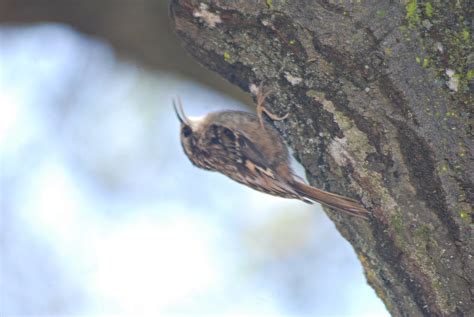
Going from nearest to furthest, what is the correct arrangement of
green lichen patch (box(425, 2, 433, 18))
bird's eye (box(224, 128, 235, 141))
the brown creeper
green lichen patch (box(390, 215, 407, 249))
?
green lichen patch (box(425, 2, 433, 18)) → green lichen patch (box(390, 215, 407, 249)) → the brown creeper → bird's eye (box(224, 128, 235, 141))

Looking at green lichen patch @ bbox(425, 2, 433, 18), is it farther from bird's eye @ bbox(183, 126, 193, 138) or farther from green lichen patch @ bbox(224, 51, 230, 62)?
bird's eye @ bbox(183, 126, 193, 138)

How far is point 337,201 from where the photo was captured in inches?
76.3

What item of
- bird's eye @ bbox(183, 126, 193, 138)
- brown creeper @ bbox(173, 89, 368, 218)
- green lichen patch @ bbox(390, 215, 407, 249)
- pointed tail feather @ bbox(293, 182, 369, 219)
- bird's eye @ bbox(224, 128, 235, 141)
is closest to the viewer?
green lichen patch @ bbox(390, 215, 407, 249)

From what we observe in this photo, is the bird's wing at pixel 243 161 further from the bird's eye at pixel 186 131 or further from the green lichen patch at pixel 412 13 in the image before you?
the green lichen patch at pixel 412 13

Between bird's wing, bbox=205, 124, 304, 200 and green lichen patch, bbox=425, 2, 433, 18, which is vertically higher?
green lichen patch, bbox=425, 2, 433, 18

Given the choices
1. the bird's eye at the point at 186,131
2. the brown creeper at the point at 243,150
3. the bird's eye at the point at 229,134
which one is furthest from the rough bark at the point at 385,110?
the bird's eye at the point at 186,131

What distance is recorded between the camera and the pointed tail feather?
185cm

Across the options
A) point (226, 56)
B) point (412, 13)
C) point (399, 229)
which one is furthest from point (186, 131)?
point (412, 13)

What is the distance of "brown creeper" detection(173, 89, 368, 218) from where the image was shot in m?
2.53

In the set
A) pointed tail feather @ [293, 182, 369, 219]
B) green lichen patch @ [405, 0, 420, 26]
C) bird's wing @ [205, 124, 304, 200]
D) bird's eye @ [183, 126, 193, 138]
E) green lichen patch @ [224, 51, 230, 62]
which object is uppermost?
green lichen patch @ [405, 0, 420, 26]

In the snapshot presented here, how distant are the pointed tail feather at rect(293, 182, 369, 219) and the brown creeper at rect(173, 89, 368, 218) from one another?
138 mm

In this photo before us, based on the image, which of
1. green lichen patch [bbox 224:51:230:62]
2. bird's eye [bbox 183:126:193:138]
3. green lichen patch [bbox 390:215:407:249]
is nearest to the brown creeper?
bird's eye [bbox 183:126:193:138]

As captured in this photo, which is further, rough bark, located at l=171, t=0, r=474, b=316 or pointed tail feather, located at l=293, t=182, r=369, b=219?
pointed tail feather, located at l=293, t=182, r=369, b=219

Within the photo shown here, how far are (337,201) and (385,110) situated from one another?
37 centimetres
